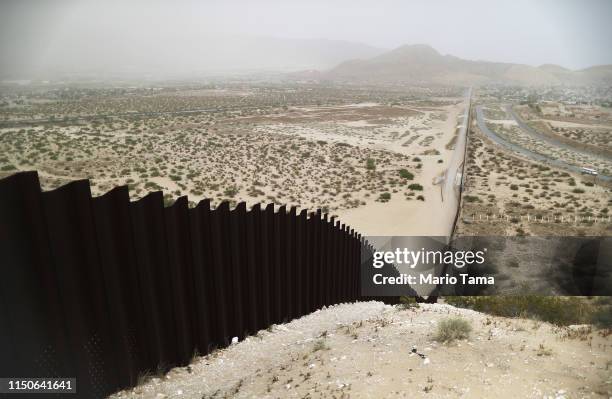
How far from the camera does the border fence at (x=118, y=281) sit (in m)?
2.72

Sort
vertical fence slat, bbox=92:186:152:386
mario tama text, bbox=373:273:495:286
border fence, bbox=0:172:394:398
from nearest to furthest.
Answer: border fence, bbox=0:172:394:398 → vertical fence slat, bbox=92:186:152:386 → mario tama text, bbox=373:273:495:286

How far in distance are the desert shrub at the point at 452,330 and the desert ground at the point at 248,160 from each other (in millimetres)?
15495

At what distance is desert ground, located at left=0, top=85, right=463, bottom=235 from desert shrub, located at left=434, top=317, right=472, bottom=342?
610 inches

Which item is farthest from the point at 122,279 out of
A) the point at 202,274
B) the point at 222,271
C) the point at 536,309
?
the point at 536,309

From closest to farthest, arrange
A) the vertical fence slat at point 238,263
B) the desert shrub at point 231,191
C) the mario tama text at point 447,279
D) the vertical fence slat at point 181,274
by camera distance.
Result: 1. the vertical fence slat at point 181,274
2. the vertical fence slat at point 238,263
3. the mario tama text at point 447,279
4. the desert shrub at point 231,191

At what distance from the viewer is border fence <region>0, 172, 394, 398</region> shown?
2.72 metres

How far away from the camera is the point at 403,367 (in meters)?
4.17

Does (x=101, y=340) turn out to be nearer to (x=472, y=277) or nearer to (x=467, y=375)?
(x=467, y=375)

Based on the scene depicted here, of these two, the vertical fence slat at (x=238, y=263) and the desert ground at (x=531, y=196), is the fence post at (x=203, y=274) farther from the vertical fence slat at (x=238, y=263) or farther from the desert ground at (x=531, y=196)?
the desert ground at (x=531, y=196)

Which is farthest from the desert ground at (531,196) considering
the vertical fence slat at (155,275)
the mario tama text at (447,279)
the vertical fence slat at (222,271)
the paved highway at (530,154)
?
the vertical fence slat at (155,275)

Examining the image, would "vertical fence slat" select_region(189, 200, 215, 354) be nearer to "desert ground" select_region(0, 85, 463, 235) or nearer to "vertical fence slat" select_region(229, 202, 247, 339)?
"vertical fence slat" select_region(229, 202, 247, 339)

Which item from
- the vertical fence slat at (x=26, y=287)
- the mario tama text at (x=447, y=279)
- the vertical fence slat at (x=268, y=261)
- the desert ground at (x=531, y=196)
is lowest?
the mario tama text at (x=447, y=279)

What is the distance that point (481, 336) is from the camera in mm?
4965

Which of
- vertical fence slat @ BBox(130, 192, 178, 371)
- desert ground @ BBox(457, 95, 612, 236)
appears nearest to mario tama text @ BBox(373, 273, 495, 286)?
desert ground @ BBox(457, 95, 612, 236)
